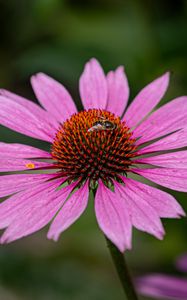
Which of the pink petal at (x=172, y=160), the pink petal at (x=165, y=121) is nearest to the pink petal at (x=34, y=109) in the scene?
the pink petal at (x=165, y=121)

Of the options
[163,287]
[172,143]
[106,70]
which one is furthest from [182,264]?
[106,70]

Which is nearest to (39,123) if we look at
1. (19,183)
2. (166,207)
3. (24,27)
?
(19,183)

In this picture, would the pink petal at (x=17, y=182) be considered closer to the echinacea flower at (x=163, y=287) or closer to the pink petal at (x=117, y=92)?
the pink petal at (x=117, y=92)

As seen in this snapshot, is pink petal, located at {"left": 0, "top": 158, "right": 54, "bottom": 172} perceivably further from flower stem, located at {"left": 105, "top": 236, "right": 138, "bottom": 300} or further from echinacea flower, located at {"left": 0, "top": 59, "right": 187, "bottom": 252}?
flower stem, located at {"left": 105, "top": 236, "right": 138, "bottom": 300}

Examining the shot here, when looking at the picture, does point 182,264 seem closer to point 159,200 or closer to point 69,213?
point 159,200

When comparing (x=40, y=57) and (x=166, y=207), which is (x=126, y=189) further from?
(x=40, y=57)

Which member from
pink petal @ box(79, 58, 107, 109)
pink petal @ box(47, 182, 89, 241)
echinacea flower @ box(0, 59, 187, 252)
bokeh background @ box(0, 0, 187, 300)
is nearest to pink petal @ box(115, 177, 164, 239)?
echinacea flower @ box(0, 59, 187, 252)

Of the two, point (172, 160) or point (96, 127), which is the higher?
point (96, 127)
